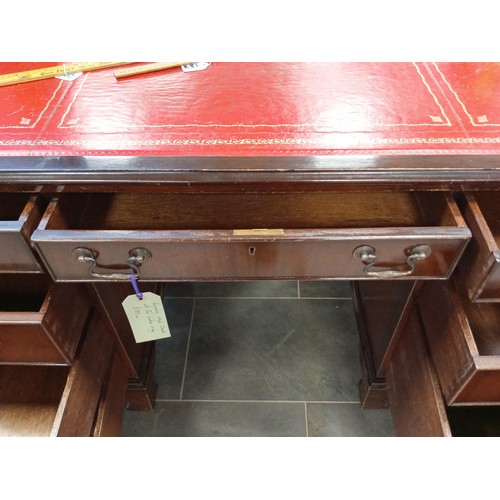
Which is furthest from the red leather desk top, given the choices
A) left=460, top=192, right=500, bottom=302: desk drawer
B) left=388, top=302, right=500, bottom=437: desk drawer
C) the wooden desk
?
left=388, top=302, right=500, bottom=437: desk drawer

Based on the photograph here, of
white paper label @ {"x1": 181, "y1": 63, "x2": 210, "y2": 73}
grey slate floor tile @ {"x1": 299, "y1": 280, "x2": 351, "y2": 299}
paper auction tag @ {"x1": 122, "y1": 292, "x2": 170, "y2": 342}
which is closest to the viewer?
paper auction tag @ {"x1": 122, "y1": 292, "x2": 170, "y2": 342}

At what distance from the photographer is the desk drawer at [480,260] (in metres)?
0.68

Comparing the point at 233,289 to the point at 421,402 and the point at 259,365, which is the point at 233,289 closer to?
the point at 259,365

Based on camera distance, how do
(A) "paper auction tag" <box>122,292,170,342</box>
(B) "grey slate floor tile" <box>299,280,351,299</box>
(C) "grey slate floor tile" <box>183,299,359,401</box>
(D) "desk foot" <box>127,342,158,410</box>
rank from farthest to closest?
(B) "grey slate floor tile" <box>299,280,351,299</box>, (C) "grey slate floor tile" <box>183,299,359,401</box>, (D) "desk foot" <box>127,342,158,410</box>, (A) "paper auction tag" <box>122,292,170,342</box>

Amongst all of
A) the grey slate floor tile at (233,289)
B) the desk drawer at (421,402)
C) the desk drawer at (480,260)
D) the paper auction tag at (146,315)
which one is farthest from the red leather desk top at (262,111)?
the grey slate floor tile at (233,289)

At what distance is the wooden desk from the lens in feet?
2.31

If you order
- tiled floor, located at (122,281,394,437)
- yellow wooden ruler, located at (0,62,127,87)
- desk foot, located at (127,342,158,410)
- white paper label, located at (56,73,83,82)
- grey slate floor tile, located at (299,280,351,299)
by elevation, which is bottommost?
tiled floor, located at (122,281,394,437)

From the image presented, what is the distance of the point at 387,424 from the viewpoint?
4.09 feet

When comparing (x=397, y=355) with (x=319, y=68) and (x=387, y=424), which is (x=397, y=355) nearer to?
(x=387, y=424)

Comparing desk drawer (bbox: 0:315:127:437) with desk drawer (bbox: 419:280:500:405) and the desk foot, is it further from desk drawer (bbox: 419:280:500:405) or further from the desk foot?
desk drawer (bbox: 419:280:500:405)

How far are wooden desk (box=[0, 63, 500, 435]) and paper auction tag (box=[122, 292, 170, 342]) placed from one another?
0.15 feet

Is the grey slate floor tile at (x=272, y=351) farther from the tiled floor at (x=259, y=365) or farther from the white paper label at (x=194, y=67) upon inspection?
the white paper label at (x=194, y=67)

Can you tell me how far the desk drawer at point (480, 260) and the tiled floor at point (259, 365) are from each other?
2.12 ft

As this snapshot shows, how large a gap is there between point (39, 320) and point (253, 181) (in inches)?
16.0
